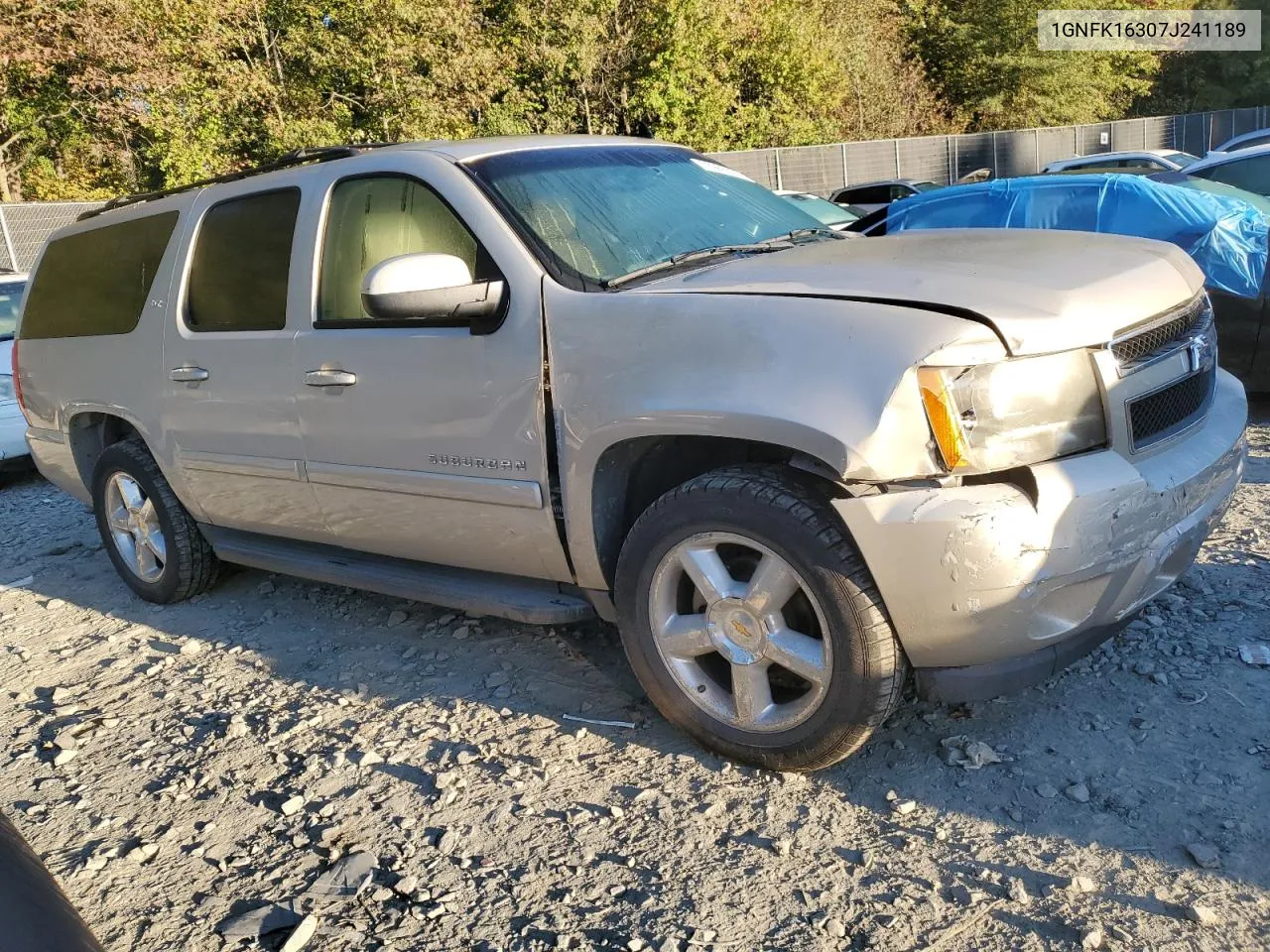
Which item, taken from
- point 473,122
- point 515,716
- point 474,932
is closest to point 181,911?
point 474,932

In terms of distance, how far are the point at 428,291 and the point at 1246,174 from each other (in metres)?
8.29

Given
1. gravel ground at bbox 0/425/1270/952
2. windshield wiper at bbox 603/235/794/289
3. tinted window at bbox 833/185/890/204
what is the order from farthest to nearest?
tinted window at bbox 833/185/890/204
windshield wiper at bbox 603/235/794/289
gravel ground at bbox 0/425/1270/952

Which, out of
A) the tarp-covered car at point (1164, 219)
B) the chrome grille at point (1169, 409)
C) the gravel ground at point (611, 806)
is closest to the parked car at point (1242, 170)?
the tarp-covered car at point (1164, 219)

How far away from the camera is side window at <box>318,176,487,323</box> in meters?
3.54

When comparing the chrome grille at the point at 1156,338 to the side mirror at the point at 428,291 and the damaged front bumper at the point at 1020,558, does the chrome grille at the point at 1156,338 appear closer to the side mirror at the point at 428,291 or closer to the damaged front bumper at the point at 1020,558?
the damaged front bumper at the point at 1020,558

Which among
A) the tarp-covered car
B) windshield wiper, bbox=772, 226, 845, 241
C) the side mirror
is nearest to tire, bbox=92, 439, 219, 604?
the side mirror

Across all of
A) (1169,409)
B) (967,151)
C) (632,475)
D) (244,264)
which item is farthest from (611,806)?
(967,151)

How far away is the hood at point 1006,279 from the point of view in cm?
257

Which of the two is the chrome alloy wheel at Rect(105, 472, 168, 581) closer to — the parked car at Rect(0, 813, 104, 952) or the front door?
the front door

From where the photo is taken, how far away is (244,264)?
4.12 meters

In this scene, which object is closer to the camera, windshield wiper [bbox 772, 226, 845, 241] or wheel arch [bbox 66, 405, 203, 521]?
windshield wiper [bbox 772, 226, 845, 241]

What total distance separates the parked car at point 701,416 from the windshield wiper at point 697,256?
0.5 inches

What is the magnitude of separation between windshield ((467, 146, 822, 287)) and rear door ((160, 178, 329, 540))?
37.1 inches

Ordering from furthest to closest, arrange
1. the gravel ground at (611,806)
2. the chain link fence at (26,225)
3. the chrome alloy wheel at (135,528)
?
the chain link fence at (26,225) < the chrome alloy wheel at (135,528) < the gravel ground at (611,806)
